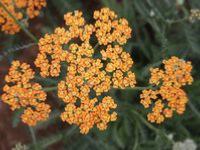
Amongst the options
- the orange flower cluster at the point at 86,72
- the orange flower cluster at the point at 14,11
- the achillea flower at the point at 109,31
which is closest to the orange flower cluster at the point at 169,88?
the orange flower cluster at the point at 86,72

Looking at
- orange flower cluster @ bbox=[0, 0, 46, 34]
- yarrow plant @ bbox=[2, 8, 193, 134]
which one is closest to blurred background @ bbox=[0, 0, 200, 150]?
orange flower cluster @ bbox=[0, 0, 46, 34]

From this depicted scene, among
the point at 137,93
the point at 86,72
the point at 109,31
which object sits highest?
the point at 109,31

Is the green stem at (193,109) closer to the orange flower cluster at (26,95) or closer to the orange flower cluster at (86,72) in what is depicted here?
the orange flower cluster at (86,72)

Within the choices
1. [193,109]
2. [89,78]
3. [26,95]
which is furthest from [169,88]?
[26,95]

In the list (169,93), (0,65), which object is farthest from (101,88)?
(0,65)

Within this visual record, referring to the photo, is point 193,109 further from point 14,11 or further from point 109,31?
point 14,11

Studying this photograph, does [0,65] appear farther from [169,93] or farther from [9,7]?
[169,93]

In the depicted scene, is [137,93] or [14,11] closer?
[14,11]
